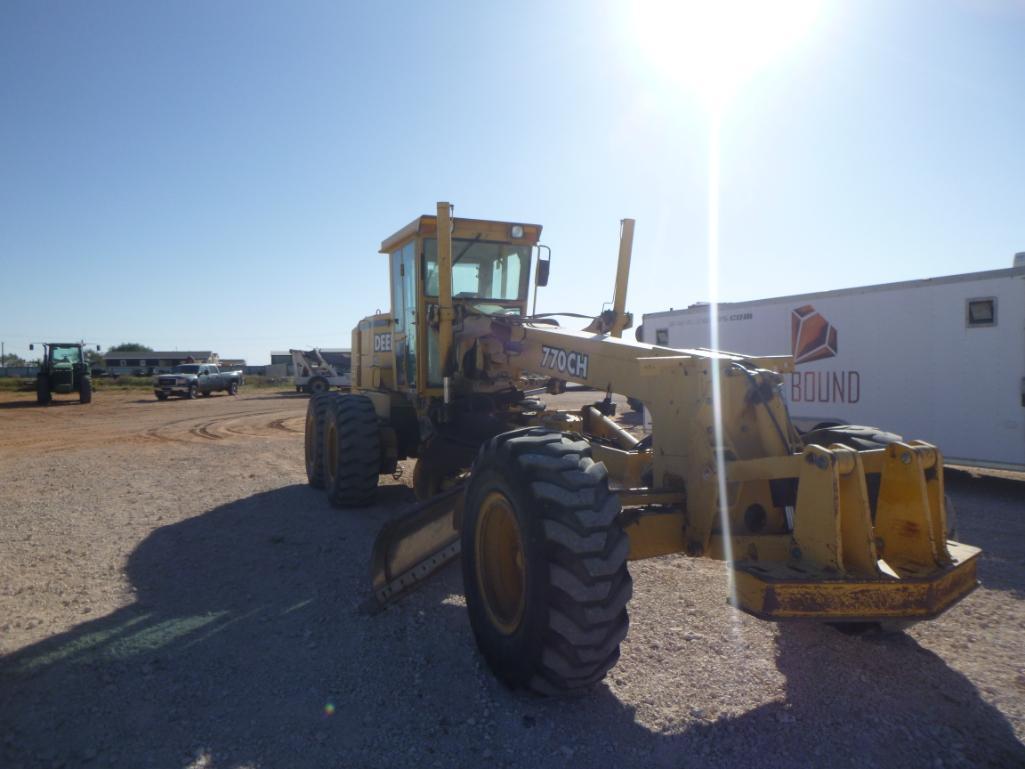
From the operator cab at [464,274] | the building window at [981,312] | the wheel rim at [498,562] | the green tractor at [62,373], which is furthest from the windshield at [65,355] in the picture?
the building window at [981,312]

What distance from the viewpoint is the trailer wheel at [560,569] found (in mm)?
3400

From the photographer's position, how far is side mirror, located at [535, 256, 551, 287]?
7.20 metres

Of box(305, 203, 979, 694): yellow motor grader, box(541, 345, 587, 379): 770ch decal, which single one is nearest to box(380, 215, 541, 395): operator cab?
box(305, 203, 979, 694): yellow motor grader

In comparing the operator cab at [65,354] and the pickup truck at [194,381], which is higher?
the operator cab at [65,354]

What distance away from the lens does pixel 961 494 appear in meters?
9.57

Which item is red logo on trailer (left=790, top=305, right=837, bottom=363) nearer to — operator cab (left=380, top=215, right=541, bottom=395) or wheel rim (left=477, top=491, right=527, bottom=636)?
operator cab (left=380, top=215, right=541, bottom=395)

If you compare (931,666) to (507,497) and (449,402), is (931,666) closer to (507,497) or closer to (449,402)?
(507,497)

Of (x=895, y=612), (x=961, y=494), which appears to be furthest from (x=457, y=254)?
(x=961, y=494)

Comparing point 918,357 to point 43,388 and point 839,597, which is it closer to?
point 839,597

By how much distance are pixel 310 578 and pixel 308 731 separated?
8.20ft

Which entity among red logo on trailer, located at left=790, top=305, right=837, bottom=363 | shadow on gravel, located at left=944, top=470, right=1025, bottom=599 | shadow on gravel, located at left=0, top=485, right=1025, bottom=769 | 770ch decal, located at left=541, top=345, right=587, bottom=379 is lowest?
shadow on gravel, located at left=0, top=485, right=1025, bottom=769

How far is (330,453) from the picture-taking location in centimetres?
888

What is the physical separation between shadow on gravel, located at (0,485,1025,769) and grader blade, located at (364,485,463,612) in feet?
0.75

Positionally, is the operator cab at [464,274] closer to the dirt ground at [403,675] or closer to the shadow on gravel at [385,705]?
the dirt ground at [403,675]
